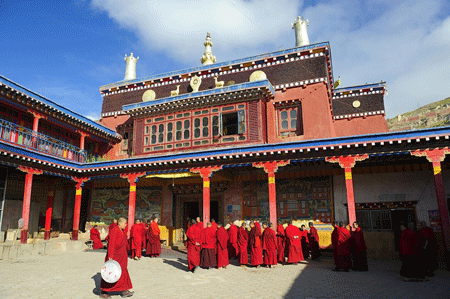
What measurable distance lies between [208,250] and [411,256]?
5.50 m

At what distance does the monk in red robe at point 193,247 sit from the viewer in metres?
9.12

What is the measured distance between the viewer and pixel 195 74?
18828 millimetres

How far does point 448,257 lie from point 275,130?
8903mm

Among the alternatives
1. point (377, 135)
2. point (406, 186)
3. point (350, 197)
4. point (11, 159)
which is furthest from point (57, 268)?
point (406, 186)

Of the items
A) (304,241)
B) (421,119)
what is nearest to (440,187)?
(304,241)

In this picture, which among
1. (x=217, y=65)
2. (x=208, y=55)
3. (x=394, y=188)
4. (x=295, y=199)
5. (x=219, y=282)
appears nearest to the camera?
(x=219, y=282)

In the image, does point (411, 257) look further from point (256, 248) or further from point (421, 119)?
point (421, 119)

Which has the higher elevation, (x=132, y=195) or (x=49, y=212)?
(x=132, y=195)

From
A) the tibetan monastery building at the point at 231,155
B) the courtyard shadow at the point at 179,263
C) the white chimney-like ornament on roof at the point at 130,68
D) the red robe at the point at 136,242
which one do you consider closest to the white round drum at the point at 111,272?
the courtyard shadow at the point at 179,263

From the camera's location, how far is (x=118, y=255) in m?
6.25

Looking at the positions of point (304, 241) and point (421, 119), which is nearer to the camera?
point (304, 241)

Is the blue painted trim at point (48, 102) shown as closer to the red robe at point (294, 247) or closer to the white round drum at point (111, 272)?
the white round drum at point (111, 272)

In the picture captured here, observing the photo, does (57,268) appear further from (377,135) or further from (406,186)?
(406,186)

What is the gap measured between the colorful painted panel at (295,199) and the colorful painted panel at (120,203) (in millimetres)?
5318
